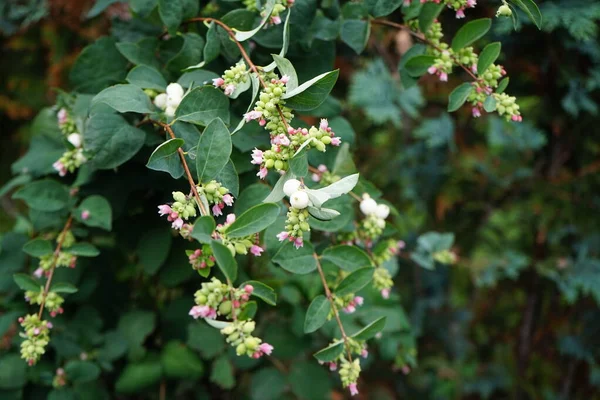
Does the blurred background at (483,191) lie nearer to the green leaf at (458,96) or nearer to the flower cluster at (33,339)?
the green leaf at (458,96)

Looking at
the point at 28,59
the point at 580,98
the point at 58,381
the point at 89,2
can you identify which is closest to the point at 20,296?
the point at 58,381

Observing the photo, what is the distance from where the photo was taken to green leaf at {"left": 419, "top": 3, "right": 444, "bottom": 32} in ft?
2.69

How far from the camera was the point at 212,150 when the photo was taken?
2.06ft

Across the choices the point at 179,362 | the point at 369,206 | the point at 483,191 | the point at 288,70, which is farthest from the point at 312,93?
the point at 483,191

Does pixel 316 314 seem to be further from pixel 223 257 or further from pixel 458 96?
pixel 458 96

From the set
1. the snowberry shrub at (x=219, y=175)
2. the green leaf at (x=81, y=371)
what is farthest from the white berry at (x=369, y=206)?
the green leaf at (x=81, y=371)

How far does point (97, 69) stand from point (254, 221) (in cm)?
53

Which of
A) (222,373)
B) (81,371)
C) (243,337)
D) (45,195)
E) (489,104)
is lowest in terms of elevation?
(222,373)

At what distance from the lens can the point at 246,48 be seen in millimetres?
837

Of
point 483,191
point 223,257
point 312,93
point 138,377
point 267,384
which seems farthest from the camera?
point 483,191

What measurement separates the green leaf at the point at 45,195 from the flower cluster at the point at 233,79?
38 cm

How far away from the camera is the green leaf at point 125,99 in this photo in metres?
0.71

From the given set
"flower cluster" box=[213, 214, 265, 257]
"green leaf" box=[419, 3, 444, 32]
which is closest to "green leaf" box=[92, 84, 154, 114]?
"flower cluster" box=[213, 214, 265, 257]

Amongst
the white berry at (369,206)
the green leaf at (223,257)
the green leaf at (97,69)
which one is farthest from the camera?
the green leaf at (97,69)
